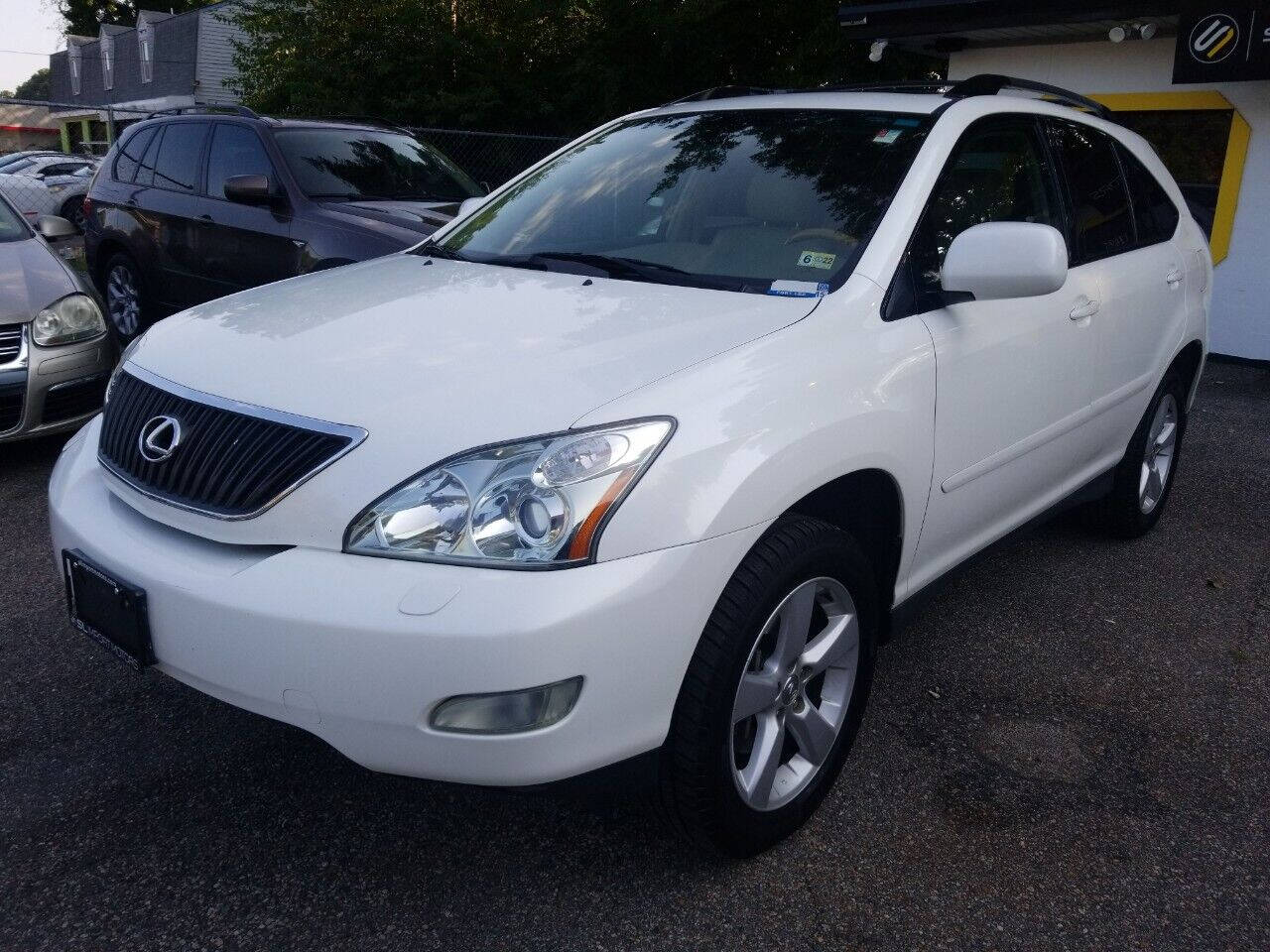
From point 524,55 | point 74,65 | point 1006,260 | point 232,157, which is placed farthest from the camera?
point 74,65

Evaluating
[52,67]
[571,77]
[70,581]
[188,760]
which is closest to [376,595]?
[70,581]

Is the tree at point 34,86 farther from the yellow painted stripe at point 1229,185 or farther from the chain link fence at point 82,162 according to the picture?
the yellow painted stripe at point 1229,185

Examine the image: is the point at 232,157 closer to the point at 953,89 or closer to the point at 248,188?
the point at 248,188

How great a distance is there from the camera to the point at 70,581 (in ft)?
7.95

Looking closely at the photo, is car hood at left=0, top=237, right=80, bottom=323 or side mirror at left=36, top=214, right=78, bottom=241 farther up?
side mirror at left=36, top=214, right=78, bottom=241

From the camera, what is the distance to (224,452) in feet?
7.29

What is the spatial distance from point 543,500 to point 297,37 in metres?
16.0

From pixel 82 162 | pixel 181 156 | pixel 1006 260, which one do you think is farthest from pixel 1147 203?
pixel 82 162

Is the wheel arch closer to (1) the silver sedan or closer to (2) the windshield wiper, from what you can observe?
(2) the windshield wiper

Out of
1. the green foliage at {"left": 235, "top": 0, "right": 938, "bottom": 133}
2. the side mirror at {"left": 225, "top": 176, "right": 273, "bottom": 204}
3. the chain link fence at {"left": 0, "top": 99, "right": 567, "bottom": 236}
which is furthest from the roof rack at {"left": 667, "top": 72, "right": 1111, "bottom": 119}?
the green foliage at {"left": 235, "top": 0, "right": 938, "bottom": 133}

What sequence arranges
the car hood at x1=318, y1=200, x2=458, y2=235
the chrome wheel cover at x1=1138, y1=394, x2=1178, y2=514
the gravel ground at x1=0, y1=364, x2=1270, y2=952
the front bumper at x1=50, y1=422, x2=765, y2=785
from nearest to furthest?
the front bumper at x1=50, y1=422, x2=765, y2=785 → the gravel ground at x1=0, y1=364, x2=1270, y2=952 → the chrome wheel cover at x1=1138, y1=394, x2=1178, y2=514 → the car hood at x1=318, y1=200, x2=458, y2=235

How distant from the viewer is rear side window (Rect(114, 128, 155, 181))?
790 cm

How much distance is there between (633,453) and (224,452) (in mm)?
846

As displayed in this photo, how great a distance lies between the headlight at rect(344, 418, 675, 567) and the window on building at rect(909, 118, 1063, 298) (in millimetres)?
1150
